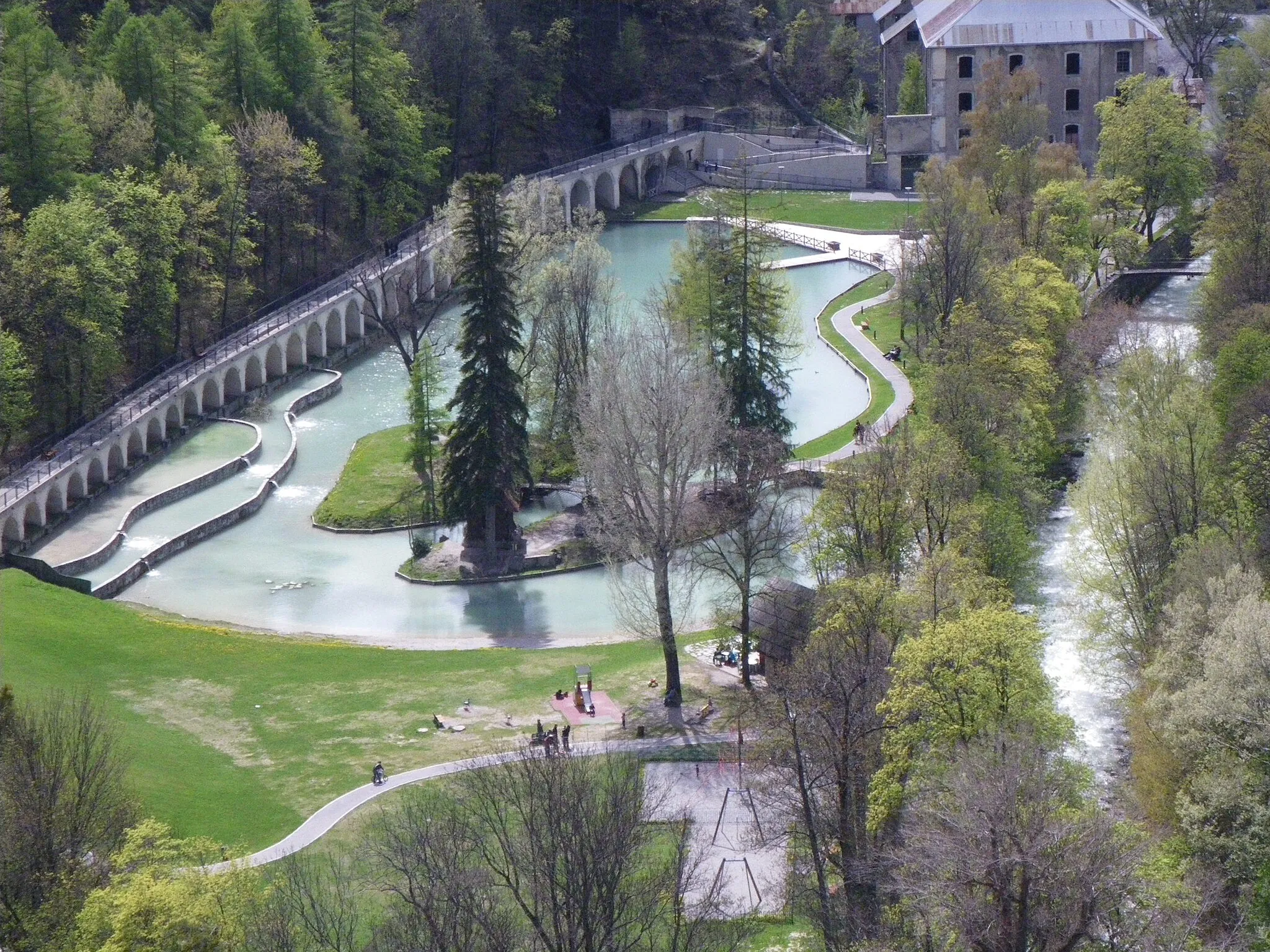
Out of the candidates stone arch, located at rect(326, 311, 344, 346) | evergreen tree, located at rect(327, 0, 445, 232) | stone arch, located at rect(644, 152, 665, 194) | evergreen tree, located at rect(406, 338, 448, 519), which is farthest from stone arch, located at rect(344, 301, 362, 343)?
stone arch, located at rect(644, 152, 665, 194)

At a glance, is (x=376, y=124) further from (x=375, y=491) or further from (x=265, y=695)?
(x=265, y=695)

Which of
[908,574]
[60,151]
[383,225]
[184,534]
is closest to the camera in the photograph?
[908,574]

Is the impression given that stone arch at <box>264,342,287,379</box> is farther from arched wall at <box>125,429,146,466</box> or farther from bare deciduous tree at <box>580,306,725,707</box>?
bare deciduous tree at <box>580,306,725,707</box>

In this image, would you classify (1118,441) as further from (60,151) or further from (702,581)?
(60,151)

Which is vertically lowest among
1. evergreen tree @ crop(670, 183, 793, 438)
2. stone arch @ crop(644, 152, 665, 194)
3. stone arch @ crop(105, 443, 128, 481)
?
stone arch @ crop(105, 443, 128, 481)

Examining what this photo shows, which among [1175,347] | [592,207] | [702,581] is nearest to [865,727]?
[702,581]

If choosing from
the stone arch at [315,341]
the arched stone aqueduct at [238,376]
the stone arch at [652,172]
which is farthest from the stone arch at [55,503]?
the stone arch at [652,172]

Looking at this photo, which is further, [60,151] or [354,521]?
[60,151]
